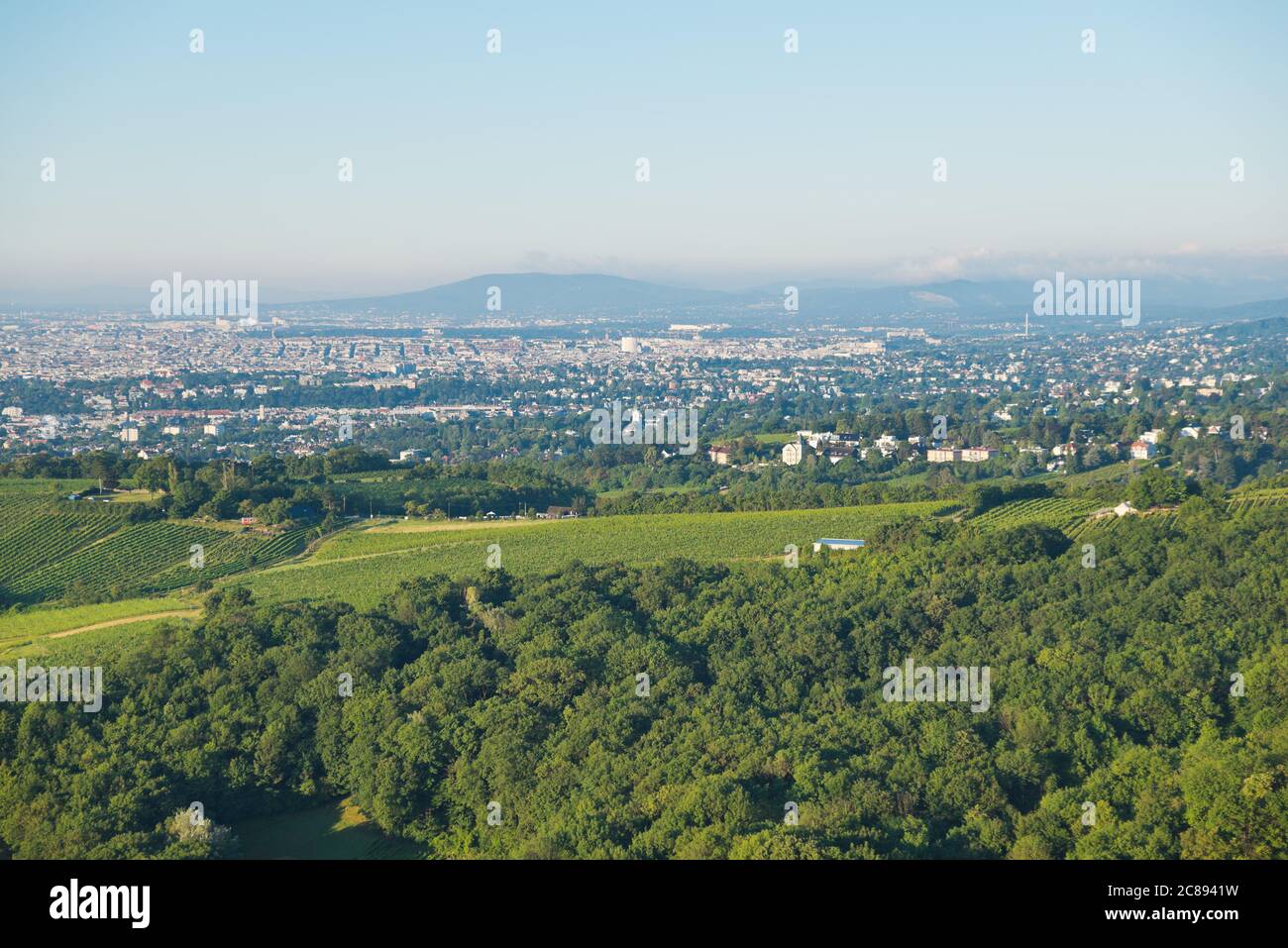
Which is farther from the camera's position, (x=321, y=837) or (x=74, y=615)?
(x=74, y=615)

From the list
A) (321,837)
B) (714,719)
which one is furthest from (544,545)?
(321,837)

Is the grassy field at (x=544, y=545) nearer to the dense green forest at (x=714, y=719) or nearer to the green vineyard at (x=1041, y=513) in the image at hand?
the green vineyard at (x=1041, y=513)

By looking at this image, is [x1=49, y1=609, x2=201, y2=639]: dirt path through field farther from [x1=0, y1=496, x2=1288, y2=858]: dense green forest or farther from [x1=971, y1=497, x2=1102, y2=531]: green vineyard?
[x1=971, y1=497, x2=1102, y2=531]: green vineyard

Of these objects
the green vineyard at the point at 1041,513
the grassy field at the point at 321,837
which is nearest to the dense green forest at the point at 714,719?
the grassy field at the point at 321,837

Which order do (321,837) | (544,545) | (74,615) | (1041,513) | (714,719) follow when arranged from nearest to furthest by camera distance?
(321,837)
(714,719)
(74,615)
(544,545)
(1041,513)

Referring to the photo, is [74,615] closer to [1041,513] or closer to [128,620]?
[128,620]

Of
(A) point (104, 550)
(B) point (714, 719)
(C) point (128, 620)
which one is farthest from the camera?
(A) point (104, 550)

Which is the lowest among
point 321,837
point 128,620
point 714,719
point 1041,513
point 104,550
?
point 321,837
